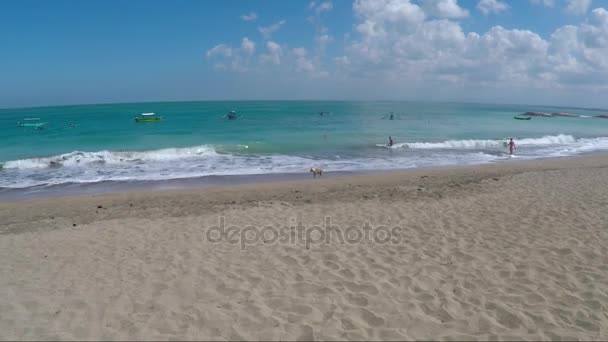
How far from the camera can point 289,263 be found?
571 centimetres

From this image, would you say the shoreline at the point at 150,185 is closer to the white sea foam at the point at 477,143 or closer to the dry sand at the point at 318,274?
the dry sand at the point at 318,274

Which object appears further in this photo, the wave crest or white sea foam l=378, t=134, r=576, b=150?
white sea foam l=378, t=134, r=576, b=150

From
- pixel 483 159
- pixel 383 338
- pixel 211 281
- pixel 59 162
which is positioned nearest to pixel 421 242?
pixel 383 338

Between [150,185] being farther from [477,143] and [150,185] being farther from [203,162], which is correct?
[477,143]

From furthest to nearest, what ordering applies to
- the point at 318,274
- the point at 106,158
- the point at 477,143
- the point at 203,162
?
the point at 477,143, the point at 106,158, the point at 203,162, the point at 318,274

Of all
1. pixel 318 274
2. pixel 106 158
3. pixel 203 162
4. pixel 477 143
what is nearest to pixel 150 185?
pixel 203 162

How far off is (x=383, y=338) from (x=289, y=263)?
2233 millimetres

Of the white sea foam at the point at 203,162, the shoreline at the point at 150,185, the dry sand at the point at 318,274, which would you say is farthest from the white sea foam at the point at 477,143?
the dry sand at the point at 318,274

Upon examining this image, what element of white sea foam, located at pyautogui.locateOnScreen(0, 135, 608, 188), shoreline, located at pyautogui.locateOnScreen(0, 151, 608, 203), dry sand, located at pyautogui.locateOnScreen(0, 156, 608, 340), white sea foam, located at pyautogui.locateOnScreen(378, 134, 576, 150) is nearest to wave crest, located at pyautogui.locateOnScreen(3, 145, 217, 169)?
white sea foam, located at pyautogui.locateOnScreen(0, 135, 608, 188)

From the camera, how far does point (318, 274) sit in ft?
17.4

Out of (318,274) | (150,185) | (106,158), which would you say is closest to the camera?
(318,274)

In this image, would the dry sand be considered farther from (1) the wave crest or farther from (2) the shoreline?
(1) the wave crest

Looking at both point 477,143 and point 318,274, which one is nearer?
point 318,274

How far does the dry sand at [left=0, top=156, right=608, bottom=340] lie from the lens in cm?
405
